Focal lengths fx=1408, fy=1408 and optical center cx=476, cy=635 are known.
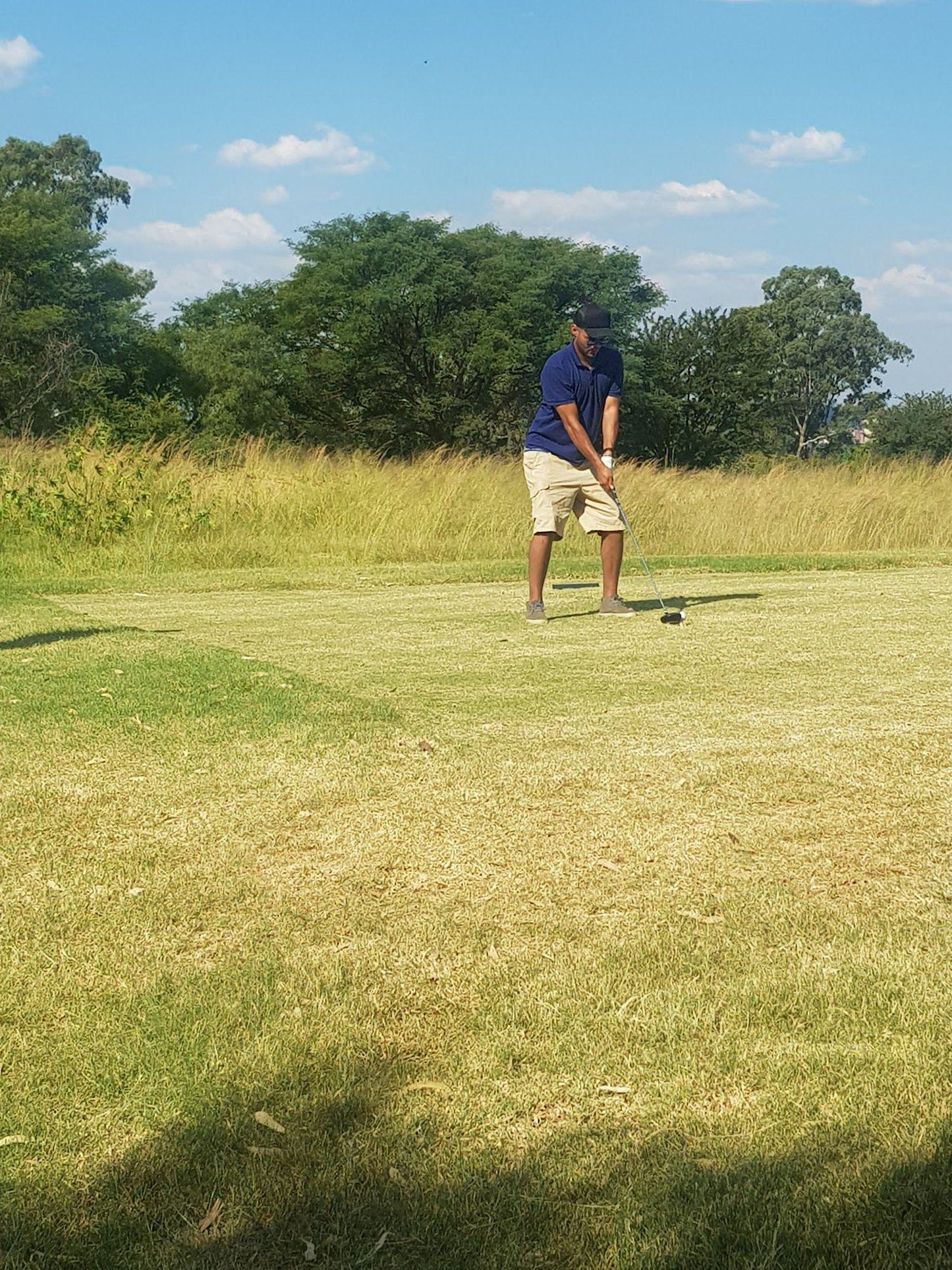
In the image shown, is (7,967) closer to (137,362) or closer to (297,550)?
(297,550)

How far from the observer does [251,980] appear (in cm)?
311

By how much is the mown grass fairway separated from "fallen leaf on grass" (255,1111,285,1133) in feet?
0.05

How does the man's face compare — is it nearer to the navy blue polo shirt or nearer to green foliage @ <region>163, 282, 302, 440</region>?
the navy blue polo shirt

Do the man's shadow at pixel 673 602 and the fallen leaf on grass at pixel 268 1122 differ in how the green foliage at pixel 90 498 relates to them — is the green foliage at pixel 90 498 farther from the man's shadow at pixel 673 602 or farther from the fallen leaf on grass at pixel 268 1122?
the fallen leaf on grass at pixel 268 1122

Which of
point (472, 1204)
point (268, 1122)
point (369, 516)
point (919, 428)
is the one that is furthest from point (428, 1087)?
point (919, 428)

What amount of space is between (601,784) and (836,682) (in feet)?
8.35

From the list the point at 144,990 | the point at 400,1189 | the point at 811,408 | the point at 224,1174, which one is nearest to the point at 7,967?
the point at 144,990

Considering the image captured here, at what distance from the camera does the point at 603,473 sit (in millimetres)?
9703

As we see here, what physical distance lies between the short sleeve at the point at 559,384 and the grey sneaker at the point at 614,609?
157cm

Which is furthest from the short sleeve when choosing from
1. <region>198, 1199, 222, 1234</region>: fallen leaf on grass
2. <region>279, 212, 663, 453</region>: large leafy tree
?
<region>279, 212, 663, 453</region>: large leafy tree

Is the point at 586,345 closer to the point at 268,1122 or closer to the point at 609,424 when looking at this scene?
the point at 609,424

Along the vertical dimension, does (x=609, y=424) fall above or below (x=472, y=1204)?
Answer: above

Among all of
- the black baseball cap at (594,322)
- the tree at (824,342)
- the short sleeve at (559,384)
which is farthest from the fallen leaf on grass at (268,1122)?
the tree at (824,342)

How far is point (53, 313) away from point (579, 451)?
152ft
